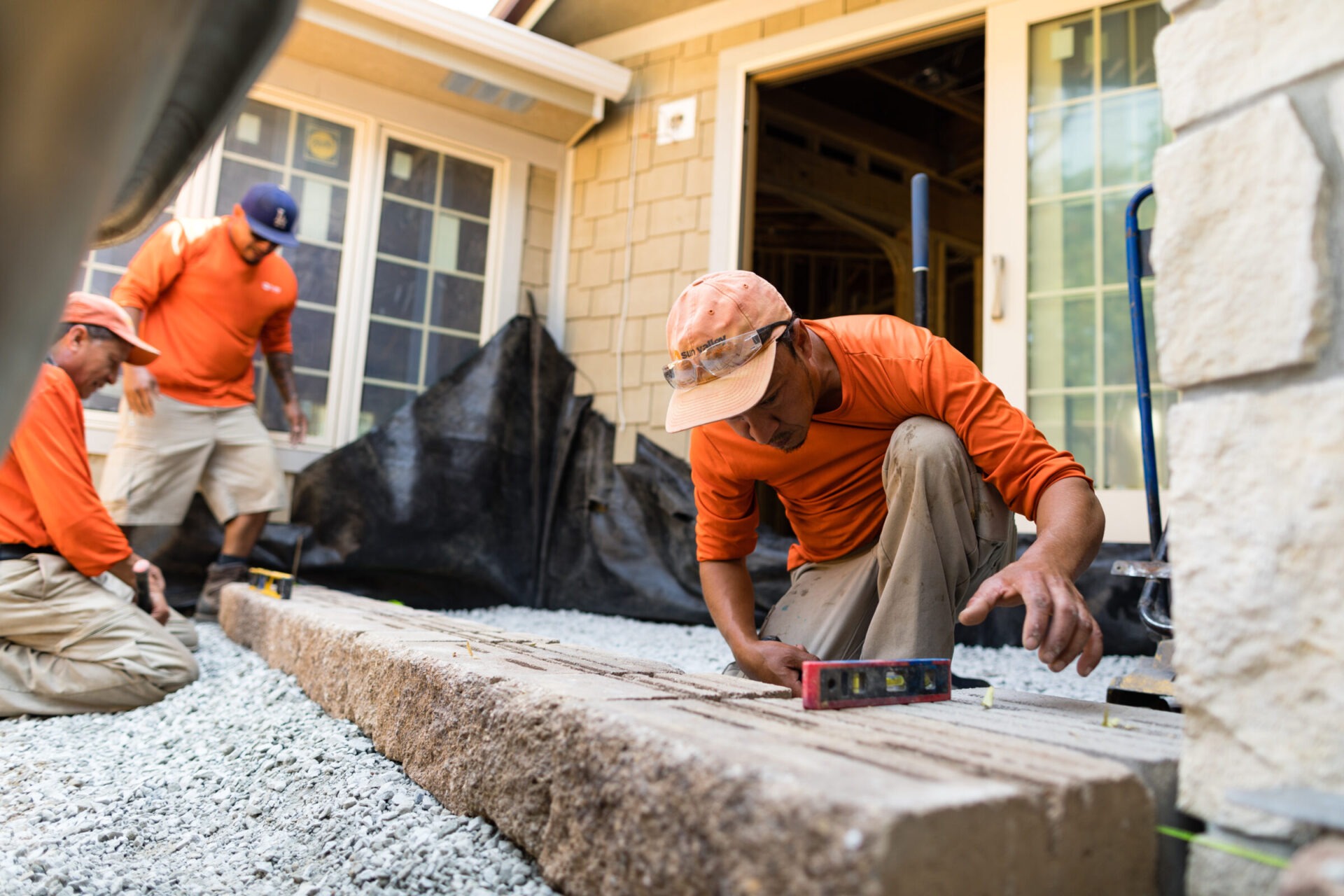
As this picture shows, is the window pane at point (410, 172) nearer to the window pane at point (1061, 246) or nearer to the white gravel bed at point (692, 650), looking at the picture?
the white gravel bed at point (692, 650)

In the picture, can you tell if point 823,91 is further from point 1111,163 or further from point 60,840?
point 60,840

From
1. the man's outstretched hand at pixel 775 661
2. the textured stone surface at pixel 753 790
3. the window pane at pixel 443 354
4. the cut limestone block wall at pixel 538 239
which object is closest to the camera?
the textured stone surface at pixel 753 790

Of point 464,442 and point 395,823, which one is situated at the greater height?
point 464,442

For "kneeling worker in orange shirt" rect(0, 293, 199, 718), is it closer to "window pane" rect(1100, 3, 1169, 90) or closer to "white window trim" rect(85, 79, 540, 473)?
"white window trim" rect(85, 79, 540, 473)

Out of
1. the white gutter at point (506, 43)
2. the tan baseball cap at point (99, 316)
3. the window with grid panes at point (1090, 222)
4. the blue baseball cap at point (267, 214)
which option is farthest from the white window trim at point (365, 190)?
the window with grid panes at point (1090, 222)

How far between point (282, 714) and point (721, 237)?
10.5 feet

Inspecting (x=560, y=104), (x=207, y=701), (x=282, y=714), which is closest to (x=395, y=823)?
(x=282, y=714)

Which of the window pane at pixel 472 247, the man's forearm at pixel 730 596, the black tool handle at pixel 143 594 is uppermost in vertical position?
the window pane at pixel 472 247

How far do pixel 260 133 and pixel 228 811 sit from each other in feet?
12.8

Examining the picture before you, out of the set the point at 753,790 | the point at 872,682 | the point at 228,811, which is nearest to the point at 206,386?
the point at 228,811

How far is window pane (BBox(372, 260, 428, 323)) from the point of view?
491 cm

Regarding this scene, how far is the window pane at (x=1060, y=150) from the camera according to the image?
12.3 ft

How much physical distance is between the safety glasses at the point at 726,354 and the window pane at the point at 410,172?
12.1 ft

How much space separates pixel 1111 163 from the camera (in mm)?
3686
